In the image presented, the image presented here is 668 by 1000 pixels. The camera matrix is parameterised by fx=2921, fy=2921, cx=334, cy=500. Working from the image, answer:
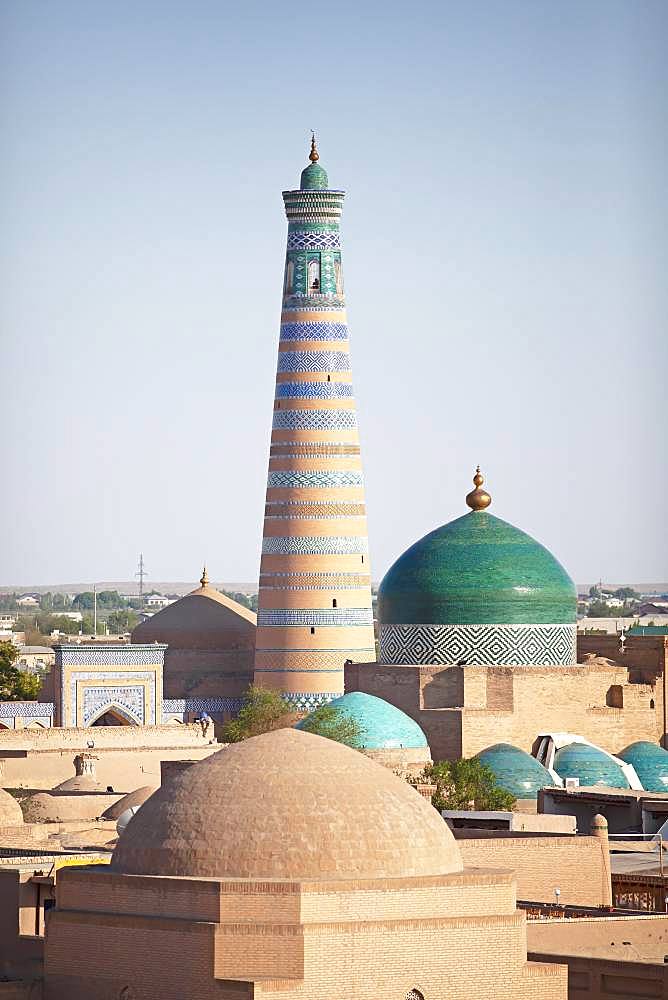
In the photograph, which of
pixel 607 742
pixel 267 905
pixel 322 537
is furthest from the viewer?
pixel 322 537

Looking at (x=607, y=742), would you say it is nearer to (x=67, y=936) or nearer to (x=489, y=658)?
(x=489, y=658)

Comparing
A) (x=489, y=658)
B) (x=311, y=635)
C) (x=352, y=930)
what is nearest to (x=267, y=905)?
(x=352, y=930)

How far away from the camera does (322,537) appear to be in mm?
41094

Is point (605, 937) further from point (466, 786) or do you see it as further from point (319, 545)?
point (319, 545)

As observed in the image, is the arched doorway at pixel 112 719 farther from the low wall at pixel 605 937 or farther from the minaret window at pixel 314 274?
the low wall at pixel 605 937

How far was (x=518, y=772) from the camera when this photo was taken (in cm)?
3306

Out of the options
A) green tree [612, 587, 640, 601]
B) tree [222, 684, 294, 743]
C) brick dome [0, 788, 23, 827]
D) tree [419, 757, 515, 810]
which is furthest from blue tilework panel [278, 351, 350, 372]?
green tree [612, 587, 640, 601]

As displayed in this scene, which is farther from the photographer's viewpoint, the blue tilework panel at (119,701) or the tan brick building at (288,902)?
the blue tilework panel at (119,701)

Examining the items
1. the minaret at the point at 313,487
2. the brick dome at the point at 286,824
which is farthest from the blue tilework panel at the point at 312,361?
the brick dome at the point at 286,824

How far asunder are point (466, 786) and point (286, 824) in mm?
13214

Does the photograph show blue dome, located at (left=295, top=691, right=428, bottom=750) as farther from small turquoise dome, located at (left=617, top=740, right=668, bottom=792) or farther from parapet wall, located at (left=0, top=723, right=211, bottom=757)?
parapet wall, located at (left=0, top=723, right=211, bottom=757)

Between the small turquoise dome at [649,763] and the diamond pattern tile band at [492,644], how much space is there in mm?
1781

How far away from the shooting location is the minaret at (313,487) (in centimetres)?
4109

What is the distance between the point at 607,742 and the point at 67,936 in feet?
62.7
